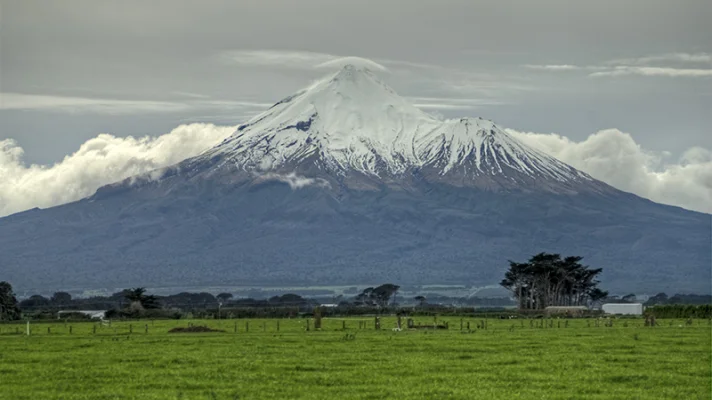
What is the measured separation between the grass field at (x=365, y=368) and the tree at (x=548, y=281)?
3264 inches

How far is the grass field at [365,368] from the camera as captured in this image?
33.4m

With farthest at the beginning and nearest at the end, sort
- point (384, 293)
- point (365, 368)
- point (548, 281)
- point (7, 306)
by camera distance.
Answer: point (384, 293)
point (548, 281)
point (7, 306)
point (365, 368)

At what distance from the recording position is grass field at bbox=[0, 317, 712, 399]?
109 feet

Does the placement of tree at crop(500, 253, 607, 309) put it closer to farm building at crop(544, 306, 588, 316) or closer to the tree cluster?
farm building at crop(544, 306, 588, 316)

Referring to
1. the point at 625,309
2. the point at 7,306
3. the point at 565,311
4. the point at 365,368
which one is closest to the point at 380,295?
the point at 625,309

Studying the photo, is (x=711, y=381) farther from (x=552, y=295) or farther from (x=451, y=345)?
(x=552, y=295)

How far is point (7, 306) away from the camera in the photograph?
108 m

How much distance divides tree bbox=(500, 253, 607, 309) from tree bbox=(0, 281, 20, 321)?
56.5 metres

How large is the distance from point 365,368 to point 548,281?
102 meters

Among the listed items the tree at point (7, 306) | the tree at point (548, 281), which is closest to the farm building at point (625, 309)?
the tree at point (548, 281)

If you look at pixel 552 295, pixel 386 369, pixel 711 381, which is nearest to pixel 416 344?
pixel 386 369

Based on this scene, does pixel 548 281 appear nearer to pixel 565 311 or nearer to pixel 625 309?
pixel 625 309

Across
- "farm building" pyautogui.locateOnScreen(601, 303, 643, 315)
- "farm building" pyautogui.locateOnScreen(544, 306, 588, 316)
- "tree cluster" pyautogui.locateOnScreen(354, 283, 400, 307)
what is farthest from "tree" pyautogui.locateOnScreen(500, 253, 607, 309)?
"tree cluster" pyautogui.locateOnScreen(354, 283, 400, 307)

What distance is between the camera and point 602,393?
33031 mm
